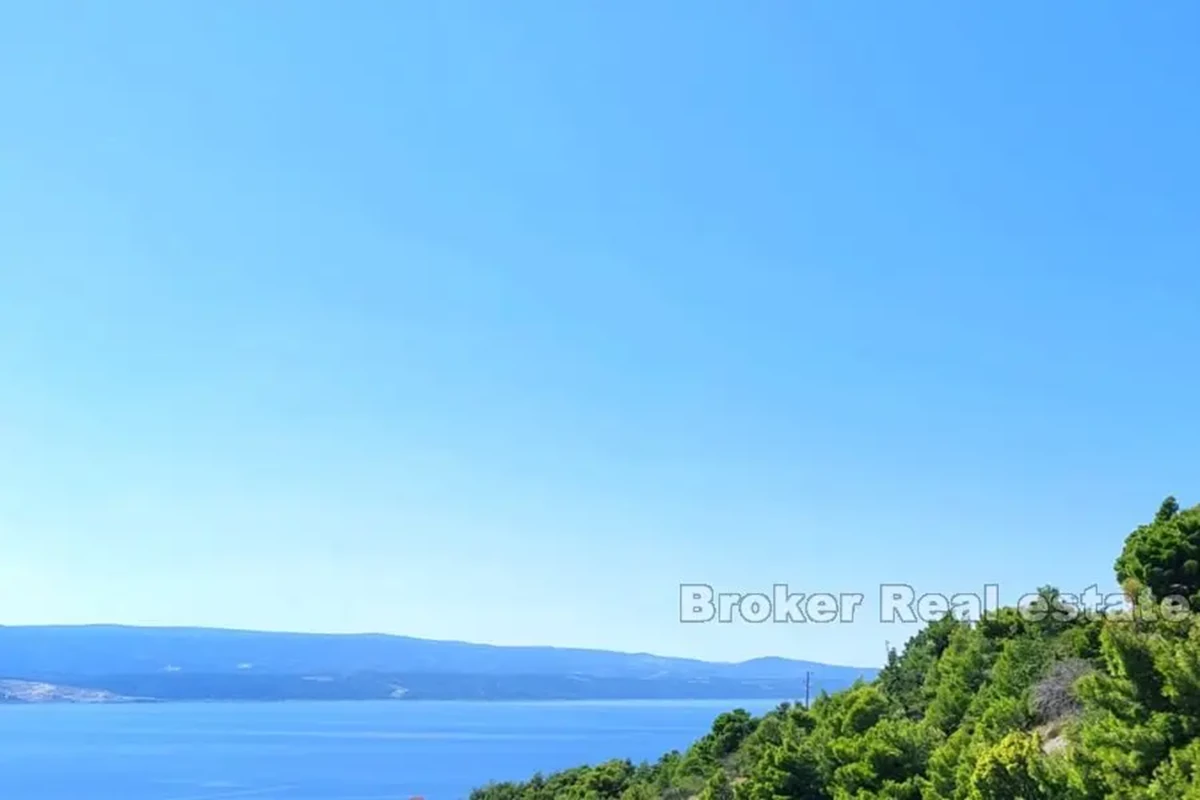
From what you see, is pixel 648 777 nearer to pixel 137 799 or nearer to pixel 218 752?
pixel 137 799

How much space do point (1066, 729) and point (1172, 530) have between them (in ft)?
37.4

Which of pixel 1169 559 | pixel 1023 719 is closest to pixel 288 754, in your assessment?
pixel 1169 559

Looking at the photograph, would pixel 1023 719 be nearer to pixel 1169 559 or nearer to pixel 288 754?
pixel 1169 559

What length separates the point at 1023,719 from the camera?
18.3 m

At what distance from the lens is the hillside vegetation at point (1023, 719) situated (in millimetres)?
12414

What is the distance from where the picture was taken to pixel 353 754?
413ft

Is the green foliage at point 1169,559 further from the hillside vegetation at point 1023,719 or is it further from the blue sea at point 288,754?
the blue sea at point 288,754

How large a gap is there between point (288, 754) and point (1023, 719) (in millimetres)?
120023

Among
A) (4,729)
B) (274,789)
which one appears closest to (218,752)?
(274,789)

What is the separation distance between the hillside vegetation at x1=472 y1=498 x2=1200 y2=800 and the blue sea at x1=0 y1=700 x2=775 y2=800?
236 ft

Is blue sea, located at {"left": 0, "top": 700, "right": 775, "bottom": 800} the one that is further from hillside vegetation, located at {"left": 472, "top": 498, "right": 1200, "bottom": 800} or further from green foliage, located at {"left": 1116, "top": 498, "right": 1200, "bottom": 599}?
green foliage, located at {"left": 1116, "top": 498, "right": 1200, "bottom": 599}

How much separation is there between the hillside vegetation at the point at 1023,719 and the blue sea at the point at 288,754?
2833 inches

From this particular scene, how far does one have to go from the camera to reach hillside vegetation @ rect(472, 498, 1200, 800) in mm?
12414

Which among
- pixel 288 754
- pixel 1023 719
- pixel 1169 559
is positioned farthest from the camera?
pixel 288 754
